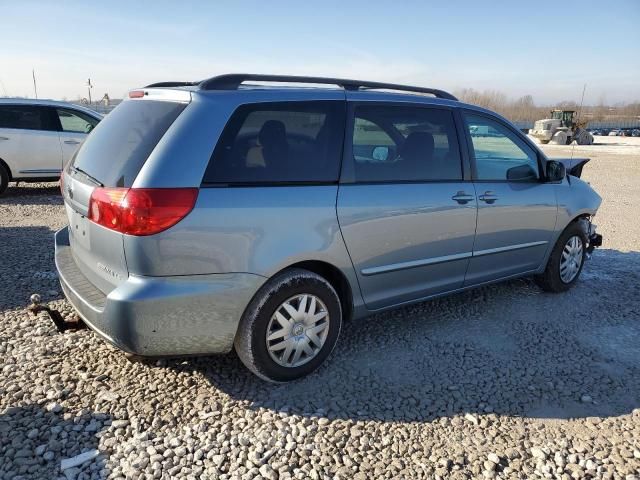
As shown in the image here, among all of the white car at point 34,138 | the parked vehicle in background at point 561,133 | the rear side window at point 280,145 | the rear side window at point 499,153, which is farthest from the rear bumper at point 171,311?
the parked vehicle in background at point 561,133

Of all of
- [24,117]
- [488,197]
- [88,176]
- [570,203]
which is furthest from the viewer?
[24,117]

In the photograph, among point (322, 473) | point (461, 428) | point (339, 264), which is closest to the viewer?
point (322, 473)

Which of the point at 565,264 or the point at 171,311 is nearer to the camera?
the point at 171,311

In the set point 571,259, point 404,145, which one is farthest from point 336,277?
point 571,259

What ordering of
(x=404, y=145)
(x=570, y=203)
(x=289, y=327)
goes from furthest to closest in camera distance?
(x=570, y=203) → (x=404, y=145) → (x=289, y=327)

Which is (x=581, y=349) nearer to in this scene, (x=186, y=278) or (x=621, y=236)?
(x=186, y=278)

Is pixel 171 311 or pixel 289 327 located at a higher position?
pixel 171 311

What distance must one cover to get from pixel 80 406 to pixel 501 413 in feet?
8.00

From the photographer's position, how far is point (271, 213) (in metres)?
2.88

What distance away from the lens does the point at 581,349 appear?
151 inches

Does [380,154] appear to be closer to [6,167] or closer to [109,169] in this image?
[109,169]

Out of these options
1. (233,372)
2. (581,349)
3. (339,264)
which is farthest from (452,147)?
(233,372)

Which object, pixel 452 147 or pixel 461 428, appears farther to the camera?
pixel 452 147

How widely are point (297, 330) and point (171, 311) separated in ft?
2.72
